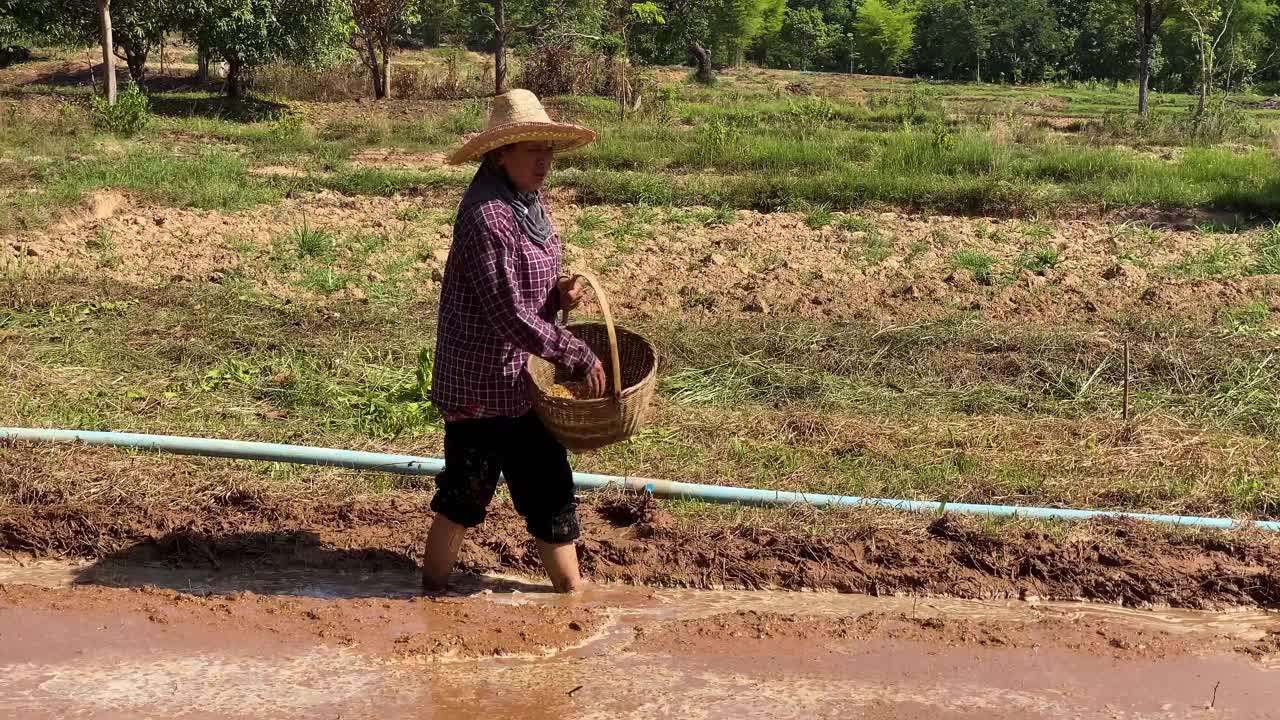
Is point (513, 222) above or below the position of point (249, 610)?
above

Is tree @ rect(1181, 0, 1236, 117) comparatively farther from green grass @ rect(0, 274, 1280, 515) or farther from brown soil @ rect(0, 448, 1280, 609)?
brown soil @ rect(0, 448, 1280, 609)

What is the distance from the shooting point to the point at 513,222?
147 inches

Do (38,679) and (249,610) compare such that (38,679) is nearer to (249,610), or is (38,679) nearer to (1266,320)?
(249,610)

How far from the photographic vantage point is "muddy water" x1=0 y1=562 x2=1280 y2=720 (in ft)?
11.7

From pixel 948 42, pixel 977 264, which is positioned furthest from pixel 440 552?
Answer: pixel 948 42

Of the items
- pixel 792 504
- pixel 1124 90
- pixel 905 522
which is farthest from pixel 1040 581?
pixel 1124 90

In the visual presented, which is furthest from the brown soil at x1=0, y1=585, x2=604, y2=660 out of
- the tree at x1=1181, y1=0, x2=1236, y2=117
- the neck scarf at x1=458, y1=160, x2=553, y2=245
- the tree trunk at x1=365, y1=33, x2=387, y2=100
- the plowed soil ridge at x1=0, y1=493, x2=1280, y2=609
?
the tree trunk at x1=365, y1=33, x2=387, y2=100

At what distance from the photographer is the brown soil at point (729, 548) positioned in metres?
4.45

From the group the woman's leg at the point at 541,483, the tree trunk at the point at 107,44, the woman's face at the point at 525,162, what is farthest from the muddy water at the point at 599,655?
the tree trunk at the point at 107,44

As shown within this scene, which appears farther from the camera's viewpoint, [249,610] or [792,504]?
[792,504]

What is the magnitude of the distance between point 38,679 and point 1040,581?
3.36 metres

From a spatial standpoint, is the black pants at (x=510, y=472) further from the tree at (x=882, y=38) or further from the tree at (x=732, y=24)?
the tree at (x=882, y=38)

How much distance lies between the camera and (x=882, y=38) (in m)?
45.4

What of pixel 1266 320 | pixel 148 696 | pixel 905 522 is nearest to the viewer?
pixel 148 696
